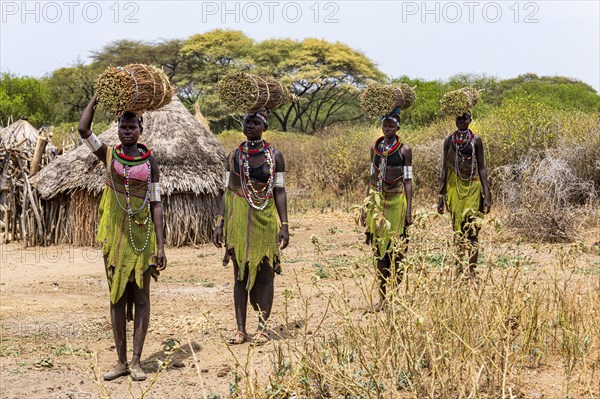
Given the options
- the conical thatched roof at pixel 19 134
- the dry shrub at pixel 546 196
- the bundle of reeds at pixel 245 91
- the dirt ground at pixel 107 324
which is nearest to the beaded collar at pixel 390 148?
the dirt ground at pixel 107 324

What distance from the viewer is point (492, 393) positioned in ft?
12.2

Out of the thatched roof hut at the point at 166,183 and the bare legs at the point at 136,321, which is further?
the thatched roof hut at the point at 166,183

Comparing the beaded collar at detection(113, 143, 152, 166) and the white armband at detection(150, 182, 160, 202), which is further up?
the beaded collar at detection(113, 143, 152, 166)

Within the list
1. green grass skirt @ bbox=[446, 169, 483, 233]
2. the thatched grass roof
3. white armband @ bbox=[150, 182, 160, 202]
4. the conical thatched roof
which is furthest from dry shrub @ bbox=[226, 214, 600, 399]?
the conical thatched roof

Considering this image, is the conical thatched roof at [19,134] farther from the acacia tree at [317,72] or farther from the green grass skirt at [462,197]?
the acacia tree at [317,72]

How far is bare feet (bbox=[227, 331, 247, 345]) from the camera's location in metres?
5.36

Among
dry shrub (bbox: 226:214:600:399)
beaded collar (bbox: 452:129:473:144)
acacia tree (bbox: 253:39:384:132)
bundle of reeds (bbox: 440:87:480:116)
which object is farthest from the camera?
acacia tree (bbox: 253:39:384:132)

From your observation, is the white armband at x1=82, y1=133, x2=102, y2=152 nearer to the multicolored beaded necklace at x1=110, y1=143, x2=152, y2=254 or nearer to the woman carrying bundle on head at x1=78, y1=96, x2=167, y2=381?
the woman carrying bundle on head at x1=78, y1=96, x2=167, y2=381

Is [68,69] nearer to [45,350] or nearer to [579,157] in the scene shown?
[579,157]

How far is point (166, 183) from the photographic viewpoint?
11.2 metres

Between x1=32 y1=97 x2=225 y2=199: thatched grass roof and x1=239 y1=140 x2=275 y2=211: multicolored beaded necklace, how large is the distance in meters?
6.03

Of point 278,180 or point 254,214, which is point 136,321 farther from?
point 278,180

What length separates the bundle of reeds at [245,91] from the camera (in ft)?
17.3

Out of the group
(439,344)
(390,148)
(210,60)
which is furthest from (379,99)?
(210,60)
